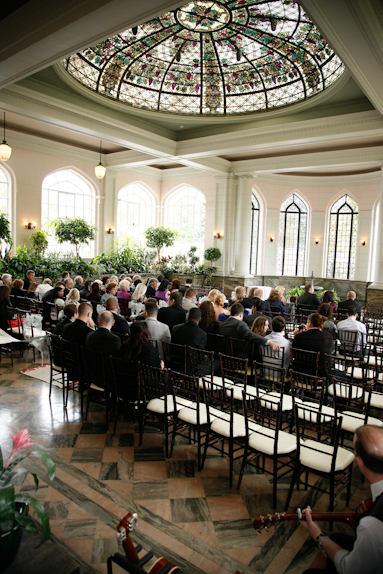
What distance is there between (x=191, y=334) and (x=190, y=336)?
3 cm

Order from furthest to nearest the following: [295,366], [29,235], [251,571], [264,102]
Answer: [29,235] < [264,102] < [295,366] < [251,571]

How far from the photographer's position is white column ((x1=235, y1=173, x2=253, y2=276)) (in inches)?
584

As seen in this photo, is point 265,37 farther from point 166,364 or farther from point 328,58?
Answer: point 166,364

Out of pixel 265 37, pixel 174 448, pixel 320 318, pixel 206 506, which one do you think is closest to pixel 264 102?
pixel 265 37

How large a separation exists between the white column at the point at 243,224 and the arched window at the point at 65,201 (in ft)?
19.4

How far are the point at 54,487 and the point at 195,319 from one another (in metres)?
2.58

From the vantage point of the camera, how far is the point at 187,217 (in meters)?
17.8

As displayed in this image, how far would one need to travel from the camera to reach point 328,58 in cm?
841

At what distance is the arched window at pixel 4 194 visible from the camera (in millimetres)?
12477

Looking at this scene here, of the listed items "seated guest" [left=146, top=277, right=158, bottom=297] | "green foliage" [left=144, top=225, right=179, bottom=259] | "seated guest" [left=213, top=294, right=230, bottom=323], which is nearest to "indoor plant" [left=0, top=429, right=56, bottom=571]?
"seated guest" [left=213, top=294, right=230, bottom=323]

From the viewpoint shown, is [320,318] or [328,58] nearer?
[320,318]

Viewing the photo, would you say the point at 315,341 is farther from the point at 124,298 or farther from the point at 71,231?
the point at 71,231

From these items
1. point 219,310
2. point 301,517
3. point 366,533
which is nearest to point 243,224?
point 219,310

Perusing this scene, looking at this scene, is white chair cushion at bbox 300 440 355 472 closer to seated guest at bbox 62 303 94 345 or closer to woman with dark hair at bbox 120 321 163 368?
woman with dark hair at bbox 120 321 163 368
